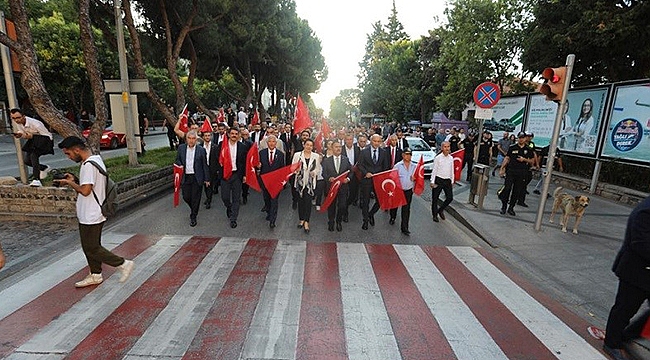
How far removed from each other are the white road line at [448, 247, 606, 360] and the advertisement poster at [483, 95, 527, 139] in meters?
10.5

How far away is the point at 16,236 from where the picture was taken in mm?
6070

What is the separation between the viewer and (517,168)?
825 centimetres

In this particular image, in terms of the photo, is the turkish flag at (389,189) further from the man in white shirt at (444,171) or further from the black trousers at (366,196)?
the man in white shirt at (444,171)

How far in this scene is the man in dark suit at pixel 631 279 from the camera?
308cm

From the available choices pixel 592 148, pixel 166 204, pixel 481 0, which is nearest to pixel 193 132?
pixel 166 204

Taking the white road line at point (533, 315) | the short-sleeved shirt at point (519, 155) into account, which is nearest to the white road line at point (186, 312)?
the white road line at point (533, 315)

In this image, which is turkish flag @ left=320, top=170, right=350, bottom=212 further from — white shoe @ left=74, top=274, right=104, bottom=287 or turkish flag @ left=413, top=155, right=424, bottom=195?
white shoe @ left=74, top=274, right=104, bottom=287

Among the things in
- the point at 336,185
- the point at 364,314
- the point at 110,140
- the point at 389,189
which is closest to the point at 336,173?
the point at 336,185

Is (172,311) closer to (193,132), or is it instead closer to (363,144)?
(193,132)

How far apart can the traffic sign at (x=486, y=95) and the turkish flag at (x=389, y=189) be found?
3.08 meters

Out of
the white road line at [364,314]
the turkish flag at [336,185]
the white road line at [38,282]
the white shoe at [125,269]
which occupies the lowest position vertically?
the white road line at [38,282]

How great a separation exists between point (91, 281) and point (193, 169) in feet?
9.63

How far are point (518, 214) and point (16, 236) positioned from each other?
33.3 feet

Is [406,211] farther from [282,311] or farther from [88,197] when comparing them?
[88,197]
